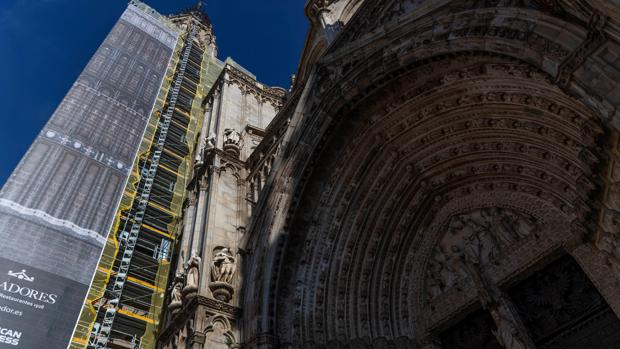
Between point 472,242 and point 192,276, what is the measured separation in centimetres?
567

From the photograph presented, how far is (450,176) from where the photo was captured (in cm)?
917

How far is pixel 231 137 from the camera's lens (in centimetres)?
Result: 1418

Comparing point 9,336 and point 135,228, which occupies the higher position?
point 135,228

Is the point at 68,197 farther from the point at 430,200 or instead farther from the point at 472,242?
the point at 472,242

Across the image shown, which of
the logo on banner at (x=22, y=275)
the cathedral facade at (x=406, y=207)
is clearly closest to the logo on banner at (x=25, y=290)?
the logo on banner at (x=22, y=275)

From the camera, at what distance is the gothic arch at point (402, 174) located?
704cm

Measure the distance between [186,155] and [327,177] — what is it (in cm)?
1240

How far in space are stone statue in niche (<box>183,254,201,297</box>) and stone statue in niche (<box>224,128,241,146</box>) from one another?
4502 mm

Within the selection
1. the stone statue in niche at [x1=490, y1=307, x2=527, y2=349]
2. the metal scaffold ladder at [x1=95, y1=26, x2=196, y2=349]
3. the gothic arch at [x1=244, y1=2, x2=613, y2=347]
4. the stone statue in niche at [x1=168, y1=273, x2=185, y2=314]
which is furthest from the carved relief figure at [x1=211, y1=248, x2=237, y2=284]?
the stone statue in niche at [x1=490, y1=307, x2=527, y2=349]

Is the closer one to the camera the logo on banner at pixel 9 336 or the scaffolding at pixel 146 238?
the logo on banner at pixel 9 336

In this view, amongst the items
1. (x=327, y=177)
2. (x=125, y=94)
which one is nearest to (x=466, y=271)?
(x=327, y=177)

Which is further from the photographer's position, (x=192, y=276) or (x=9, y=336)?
(x=9, y=336)

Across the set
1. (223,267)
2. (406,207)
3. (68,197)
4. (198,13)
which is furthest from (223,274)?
(198,13)

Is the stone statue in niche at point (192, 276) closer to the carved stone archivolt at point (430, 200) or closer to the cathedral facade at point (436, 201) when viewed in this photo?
the cathedral facade at point (436, 201)
